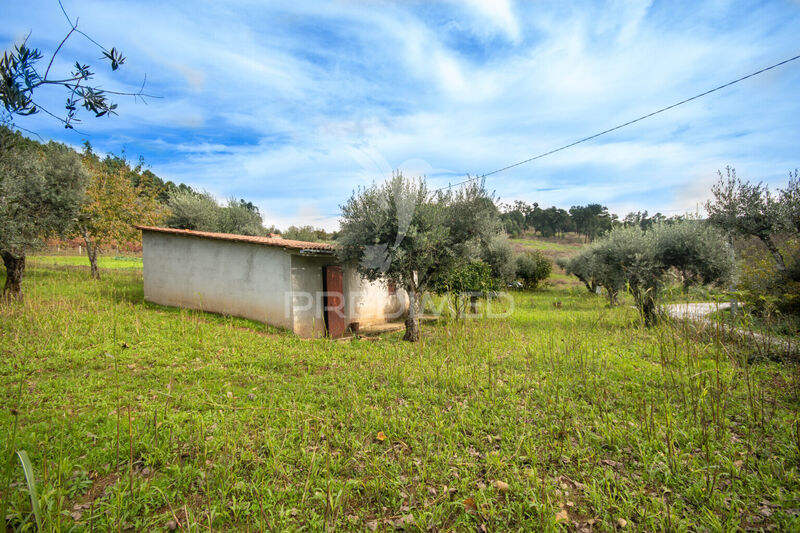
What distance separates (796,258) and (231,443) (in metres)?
14.6

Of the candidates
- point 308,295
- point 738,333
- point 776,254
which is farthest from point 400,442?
point 776,254

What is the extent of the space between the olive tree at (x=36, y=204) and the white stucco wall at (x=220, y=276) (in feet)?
8.56

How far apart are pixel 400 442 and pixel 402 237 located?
6.81 metres

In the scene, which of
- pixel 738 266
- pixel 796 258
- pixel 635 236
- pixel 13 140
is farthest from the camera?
pixel 635 236

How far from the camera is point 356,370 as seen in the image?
7141mm

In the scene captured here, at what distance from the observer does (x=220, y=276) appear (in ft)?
42.4

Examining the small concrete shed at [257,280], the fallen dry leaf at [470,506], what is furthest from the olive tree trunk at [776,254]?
the fallen dry leaf at [470,506]

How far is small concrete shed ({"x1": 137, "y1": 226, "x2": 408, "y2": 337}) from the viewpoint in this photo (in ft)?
38.8

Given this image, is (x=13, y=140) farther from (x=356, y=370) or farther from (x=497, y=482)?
(x=356, y=370)

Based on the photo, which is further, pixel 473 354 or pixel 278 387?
pixel 473 354

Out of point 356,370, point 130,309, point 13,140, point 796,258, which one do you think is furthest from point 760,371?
point 130,309

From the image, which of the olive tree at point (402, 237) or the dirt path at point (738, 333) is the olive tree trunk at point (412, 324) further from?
the dirt path at point (738, 333)

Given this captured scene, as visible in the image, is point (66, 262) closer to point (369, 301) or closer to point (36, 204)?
point (36, 204)

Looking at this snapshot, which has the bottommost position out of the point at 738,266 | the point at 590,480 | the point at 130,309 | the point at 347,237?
the point at 590,480
